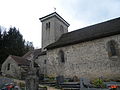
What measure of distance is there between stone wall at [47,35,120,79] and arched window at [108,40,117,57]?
1.15 feet

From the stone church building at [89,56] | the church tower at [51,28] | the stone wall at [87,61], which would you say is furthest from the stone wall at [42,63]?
the stone wall at [87,61]

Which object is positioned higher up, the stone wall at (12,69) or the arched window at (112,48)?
the arched window at (112,48)

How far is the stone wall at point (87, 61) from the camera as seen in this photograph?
15469 millimetres

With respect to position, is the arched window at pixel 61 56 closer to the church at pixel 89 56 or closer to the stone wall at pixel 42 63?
the church at pixel 89 56

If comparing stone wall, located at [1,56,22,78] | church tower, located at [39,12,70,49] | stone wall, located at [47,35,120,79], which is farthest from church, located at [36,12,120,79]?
stone wall, located at [1,56,22,78]

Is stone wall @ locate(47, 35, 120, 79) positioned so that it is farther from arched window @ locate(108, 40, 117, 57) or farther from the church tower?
the church tower

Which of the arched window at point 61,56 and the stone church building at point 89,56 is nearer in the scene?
the stone church building at point 89,56

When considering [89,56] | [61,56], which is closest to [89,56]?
[89,56]

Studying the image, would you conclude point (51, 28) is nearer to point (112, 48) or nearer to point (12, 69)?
point (12, 69)

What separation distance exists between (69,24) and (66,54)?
34.1 ft

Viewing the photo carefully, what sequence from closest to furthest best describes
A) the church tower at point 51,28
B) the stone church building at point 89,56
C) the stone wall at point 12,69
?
the stone church building at point 89,56 → the stone wall at point 12,69 → the church tower at point 51,28

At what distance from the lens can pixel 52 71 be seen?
65.8 ft

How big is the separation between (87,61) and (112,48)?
3.47 metres

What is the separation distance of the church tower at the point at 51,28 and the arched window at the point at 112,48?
10112 millimetres
